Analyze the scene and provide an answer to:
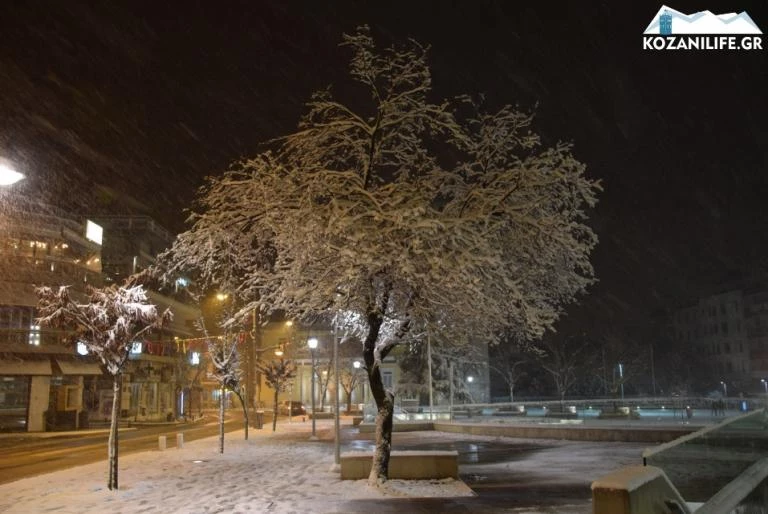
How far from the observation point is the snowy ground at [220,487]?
13.3 metres

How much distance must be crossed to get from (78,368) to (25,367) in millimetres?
4379

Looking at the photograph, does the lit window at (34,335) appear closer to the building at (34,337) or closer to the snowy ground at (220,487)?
the building at (34,337)

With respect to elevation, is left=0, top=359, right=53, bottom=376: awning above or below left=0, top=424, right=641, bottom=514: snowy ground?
above

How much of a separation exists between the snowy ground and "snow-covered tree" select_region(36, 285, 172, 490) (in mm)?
1528

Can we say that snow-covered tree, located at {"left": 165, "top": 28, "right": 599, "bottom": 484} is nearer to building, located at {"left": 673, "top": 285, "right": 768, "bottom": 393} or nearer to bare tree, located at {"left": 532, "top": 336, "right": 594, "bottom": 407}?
bare tree, located at {"left": 532, "top": 336, "right": 594, "bottom": 407}

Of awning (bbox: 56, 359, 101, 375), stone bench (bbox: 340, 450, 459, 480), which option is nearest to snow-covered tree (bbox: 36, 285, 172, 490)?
stone bench (bbox: 340, 450, 459, 480)

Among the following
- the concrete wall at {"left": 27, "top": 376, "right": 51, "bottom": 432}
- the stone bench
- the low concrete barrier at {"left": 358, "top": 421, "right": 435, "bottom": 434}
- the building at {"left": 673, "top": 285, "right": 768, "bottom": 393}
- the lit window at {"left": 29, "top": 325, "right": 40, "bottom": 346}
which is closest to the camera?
the stone bench

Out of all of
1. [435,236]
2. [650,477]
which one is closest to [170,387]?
[435,236]

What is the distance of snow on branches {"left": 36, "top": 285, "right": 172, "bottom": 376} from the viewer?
15867mm

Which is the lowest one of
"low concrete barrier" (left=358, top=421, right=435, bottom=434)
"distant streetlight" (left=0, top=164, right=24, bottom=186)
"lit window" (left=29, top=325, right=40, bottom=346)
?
"low concrete barrier" (left=358, top=421, right=435, bottom=434)

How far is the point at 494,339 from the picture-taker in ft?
50.8

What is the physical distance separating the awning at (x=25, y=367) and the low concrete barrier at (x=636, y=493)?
45.9 metres

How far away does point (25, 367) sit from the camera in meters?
44.8

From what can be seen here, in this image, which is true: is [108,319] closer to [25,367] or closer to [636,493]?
[636,493]
